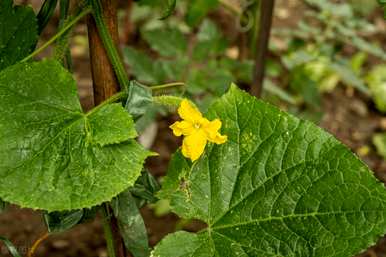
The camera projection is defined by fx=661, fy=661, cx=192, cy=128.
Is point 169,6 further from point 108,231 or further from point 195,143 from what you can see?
point 108,231

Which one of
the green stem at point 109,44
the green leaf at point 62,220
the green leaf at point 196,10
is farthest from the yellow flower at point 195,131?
the green leaf at point 196,10

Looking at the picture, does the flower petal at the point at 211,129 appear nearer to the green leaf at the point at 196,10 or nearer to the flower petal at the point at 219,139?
the flower petal at the point at 219,139

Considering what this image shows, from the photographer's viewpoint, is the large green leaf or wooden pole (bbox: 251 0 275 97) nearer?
the large green leaf

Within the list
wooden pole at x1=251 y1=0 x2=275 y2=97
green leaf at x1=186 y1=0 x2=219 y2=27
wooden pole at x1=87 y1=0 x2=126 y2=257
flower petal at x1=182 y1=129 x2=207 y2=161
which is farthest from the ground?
flower petal at x1=182 y1=129 x2=207 y2=161

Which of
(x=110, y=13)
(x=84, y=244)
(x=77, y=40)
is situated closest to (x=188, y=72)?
(x=84, y=244)

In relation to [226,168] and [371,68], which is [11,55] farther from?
[371,68]

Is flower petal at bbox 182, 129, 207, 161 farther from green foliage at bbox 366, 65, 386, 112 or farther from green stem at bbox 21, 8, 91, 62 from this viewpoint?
green foliage at bbox 366, 65, 386, 112

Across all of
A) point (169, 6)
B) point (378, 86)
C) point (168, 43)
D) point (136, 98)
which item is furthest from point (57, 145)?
point (378, 86)
